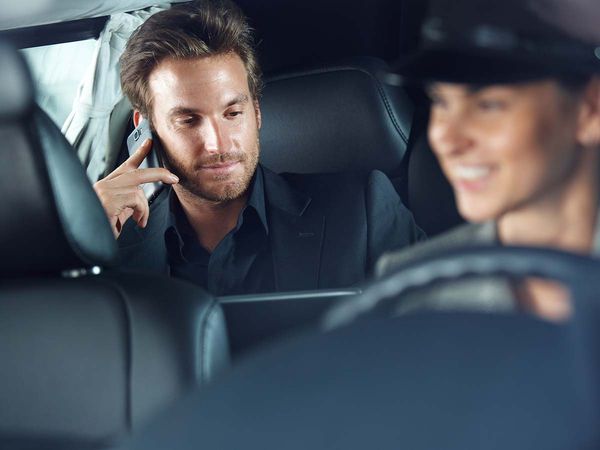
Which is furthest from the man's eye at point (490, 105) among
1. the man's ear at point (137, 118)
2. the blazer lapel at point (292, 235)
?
the man's ear at point (137, 118)

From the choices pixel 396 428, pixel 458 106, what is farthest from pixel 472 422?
pixel 458 106

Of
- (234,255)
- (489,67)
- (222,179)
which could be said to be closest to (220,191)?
(222,179)

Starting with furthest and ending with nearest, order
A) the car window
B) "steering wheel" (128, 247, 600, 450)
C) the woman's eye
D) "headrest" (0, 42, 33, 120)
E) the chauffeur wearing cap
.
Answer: the car window < "headrest" (0, 42, 33, 120) < the woman's eye < the chauffeur wearing cap < "steering wheel" (128, 247, 600, 450)

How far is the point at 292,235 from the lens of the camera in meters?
1.94

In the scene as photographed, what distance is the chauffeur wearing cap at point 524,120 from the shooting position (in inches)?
39.6

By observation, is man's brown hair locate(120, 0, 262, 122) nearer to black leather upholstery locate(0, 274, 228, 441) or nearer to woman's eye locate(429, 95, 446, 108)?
black leather upholstery locate(0, 274, 228, 441)

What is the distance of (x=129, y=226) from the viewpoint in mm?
1917

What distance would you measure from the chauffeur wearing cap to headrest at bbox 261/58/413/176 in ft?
2.49

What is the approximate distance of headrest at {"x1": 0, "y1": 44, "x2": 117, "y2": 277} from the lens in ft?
4.56

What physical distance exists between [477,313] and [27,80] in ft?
2.98

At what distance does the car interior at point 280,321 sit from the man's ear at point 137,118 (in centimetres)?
3

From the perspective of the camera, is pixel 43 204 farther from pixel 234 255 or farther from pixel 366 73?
pixel 366 73

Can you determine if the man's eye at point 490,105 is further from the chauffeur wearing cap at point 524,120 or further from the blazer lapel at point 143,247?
the blazer lapel at point 143,247

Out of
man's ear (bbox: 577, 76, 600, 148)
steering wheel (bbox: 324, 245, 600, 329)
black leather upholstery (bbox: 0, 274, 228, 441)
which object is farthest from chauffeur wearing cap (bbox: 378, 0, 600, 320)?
black leather upholstery (bbox: 0, 274, 228, 441)
